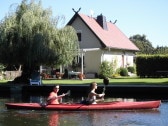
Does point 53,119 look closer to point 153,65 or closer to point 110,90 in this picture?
point 110,90

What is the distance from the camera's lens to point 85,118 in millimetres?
17094

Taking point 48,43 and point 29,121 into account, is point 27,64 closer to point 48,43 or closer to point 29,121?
point 48,43

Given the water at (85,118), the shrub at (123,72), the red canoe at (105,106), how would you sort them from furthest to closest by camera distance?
the shrub at (123,72) < the red canoe at (105,106) < the water at (85,118)

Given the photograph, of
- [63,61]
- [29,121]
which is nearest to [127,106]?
[29,121]

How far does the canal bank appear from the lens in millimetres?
23944

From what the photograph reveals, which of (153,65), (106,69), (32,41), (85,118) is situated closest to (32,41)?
(32,41)

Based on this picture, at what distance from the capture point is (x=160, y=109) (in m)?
18.9

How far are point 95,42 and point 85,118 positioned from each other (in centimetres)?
2247

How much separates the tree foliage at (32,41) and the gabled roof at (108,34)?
881 centimetres

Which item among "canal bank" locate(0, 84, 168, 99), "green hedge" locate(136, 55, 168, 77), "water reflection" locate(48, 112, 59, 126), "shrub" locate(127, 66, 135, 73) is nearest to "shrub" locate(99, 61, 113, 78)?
"green hedge" locate(136, 55, 168, 77)

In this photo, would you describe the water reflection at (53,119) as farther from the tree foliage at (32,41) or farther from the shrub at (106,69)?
the shrub at (106,69)

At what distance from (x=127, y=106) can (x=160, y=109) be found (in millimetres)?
1548

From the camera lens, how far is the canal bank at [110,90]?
23944 millimetres

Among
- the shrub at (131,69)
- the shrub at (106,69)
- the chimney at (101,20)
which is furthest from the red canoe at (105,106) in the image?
the shrub at (131,69)
